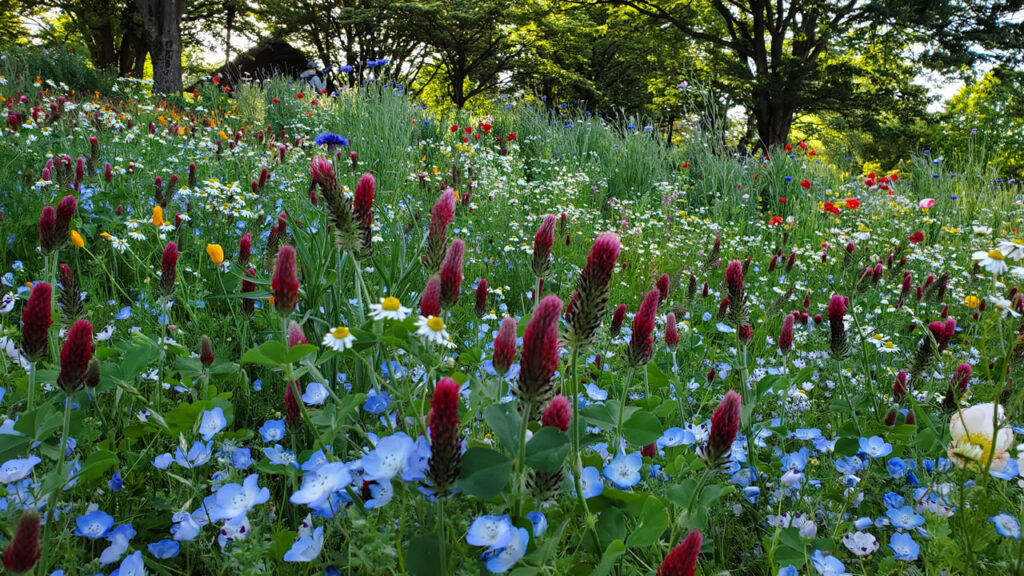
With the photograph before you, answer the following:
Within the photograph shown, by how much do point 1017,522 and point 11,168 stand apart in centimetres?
565

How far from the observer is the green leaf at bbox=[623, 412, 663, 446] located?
1.31 metres

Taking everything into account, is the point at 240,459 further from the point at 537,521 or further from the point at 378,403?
the point at 537,521

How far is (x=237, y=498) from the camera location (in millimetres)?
1158

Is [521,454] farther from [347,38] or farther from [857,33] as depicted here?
[347,38]

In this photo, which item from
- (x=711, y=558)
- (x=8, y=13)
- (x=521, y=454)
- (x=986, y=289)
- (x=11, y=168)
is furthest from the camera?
(x=8, y=13)

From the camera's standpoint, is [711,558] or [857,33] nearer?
[711,558]

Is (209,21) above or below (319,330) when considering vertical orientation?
above

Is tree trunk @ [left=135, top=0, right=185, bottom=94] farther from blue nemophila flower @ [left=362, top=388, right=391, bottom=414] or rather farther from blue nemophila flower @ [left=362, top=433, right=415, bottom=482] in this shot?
blue nemophila flower @ [left=362, top=433, right=415, bottom=482]

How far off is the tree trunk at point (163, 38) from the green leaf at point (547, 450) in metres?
15.4

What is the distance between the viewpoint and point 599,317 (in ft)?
3.60

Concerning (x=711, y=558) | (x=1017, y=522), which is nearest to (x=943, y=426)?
(x=1017, y=522)

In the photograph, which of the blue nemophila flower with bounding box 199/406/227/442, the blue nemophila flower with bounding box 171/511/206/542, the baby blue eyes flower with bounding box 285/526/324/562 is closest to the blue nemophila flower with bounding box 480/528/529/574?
the baby blue eyes flower with bounding box 285/526/324/562

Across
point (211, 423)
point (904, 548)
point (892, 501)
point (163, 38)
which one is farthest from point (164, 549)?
point (163, 38)

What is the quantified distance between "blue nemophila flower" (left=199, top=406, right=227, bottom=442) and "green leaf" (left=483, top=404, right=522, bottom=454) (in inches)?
34.7
